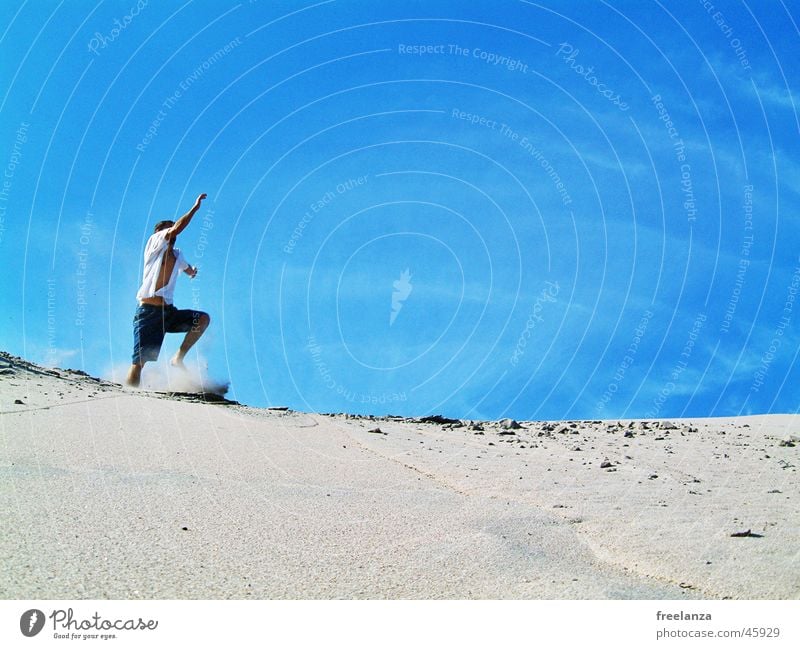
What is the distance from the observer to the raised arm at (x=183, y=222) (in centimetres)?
1227

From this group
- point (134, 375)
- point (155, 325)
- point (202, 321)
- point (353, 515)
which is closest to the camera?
point (353, 515)

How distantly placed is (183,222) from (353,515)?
8390 mm

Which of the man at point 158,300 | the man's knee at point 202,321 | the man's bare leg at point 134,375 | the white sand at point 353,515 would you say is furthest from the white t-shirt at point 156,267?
the white sand at point 353,515

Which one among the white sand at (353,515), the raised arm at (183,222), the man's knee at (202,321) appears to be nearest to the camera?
the white sand at (353,515)

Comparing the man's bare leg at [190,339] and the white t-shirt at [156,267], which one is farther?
the man's bare leg at [190,339]

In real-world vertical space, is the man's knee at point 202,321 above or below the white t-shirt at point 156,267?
below

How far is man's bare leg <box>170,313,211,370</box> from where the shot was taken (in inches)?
531

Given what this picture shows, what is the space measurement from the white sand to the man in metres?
3.26

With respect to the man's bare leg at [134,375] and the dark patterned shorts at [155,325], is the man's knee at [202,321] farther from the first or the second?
the man's bare leg at [134,375]

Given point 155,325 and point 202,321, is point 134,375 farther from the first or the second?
point 202,321

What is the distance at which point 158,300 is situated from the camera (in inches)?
508

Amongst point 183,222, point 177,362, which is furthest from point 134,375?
point 183,222

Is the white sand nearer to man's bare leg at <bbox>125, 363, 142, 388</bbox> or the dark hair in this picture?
man's bare leg at <bbox>125, 363, 142, 388</bbox>

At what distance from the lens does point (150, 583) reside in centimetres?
381
